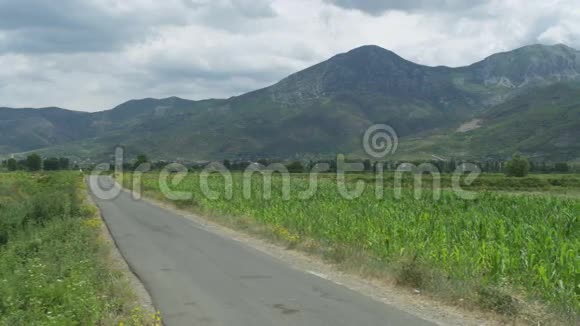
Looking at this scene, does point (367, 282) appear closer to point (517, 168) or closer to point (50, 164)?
point (517, 168)

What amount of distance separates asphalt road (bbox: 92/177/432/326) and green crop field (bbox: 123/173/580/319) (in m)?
1.86

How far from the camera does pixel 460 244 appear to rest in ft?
49.3

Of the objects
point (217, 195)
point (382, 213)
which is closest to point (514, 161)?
point (217, 195)

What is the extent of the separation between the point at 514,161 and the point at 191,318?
9947 centimetres

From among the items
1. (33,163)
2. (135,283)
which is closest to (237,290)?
(135,283)

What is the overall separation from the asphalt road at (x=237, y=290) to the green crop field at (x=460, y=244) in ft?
6.12

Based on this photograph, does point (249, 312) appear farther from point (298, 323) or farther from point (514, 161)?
point (514, 161)

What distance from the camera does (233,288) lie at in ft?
40.3

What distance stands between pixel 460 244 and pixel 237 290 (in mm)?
6665

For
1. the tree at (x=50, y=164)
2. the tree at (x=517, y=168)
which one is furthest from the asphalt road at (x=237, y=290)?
the tree at (x=50, y=164)

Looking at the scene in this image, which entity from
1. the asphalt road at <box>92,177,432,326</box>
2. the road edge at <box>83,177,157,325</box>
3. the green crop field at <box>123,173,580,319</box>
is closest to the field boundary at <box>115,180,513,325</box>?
the green crop field at <box>123,173,580,319</box>

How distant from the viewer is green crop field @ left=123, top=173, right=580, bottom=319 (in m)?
10.6

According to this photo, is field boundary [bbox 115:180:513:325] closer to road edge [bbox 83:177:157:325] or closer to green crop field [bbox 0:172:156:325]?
road edge [bbox 83:177:157:325]

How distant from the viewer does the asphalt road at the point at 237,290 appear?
973 centimetres
